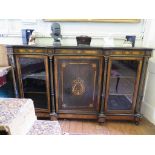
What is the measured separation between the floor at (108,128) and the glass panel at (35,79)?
16.6 inches

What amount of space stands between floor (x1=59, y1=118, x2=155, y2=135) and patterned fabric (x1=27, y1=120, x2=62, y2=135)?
1.85 ft

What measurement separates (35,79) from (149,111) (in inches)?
62.7

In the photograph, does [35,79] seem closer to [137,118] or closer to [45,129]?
[45,129]

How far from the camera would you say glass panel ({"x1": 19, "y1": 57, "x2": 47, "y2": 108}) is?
1890mm

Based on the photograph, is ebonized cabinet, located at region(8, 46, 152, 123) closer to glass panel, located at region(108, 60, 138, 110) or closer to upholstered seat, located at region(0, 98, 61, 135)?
glass panel, located at region(108, 60, 138, 110)

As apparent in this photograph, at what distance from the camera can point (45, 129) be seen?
128cm

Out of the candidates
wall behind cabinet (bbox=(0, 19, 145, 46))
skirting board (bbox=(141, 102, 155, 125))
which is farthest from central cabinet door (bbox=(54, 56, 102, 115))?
skirting board (bbox=(141, 102, 155, 125))

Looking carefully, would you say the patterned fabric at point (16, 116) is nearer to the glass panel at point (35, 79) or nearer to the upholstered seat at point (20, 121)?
the upholstered seat at point (20, 121)

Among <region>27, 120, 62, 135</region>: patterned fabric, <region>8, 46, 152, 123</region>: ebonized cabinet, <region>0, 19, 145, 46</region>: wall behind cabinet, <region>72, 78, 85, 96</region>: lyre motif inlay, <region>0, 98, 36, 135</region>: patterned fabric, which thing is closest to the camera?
<region>0, 98, 36, 135</region>: patterned fabric

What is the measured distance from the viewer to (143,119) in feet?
7.22

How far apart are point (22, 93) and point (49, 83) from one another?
1.29 feet
